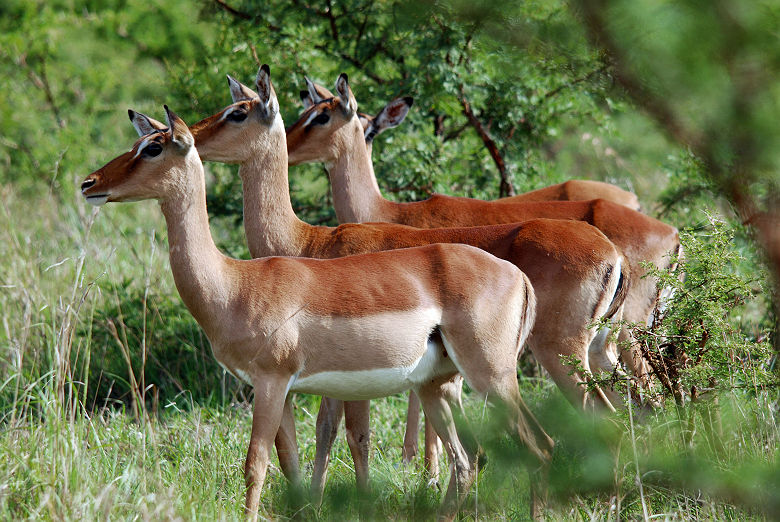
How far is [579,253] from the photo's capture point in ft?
16.1

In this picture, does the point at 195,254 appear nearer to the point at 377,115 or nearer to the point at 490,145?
the point at 377,115

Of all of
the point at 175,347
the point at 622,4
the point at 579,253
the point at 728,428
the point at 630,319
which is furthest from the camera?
the point at 175,347

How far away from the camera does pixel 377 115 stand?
6.62 meters

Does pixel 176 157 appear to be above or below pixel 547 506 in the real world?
above

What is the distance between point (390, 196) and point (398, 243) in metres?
2.13

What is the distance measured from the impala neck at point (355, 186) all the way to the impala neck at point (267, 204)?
0.95 meters

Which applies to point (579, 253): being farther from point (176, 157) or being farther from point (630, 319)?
point (176, 157)

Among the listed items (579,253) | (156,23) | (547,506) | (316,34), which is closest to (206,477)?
(547,506)

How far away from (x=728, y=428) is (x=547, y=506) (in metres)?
0.88

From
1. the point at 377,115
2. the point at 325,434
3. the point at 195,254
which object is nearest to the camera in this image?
the point at 195,254

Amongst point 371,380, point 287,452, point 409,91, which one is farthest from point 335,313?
point 409,91

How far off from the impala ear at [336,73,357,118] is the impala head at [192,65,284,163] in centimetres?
70

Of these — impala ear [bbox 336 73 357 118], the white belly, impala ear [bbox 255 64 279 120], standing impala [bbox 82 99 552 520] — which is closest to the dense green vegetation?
standing impala [bbox 82 99 552 520]

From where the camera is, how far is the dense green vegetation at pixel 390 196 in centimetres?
215
